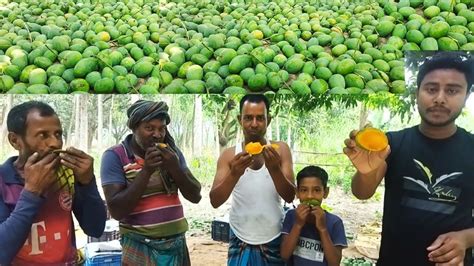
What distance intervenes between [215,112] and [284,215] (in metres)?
0.58

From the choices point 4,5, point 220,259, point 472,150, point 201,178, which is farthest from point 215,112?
point 4,5

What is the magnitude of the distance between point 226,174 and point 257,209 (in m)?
0.20

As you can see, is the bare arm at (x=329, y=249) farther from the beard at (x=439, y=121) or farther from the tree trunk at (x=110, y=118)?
the tree trunk at (x=110, y=118)

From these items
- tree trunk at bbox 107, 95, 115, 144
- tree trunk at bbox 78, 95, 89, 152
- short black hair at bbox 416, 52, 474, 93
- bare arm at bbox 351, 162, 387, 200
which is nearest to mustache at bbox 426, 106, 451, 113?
short black hair at bbox 416, 52, 474, 93

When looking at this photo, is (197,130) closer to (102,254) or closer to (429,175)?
(102,254)

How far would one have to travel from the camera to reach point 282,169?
1990mm

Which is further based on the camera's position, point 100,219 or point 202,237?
point 202,237

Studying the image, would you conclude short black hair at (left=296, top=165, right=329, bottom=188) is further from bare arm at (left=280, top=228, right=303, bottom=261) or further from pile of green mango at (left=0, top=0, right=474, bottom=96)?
pile of green mango at (left=0, top=0, right=474, bottom=96)

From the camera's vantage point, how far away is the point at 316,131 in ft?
7.16

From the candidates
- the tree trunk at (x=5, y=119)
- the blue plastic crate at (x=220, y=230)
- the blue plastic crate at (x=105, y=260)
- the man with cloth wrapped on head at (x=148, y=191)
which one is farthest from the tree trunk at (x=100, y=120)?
the blue plastic crate at (x=220, y=230)

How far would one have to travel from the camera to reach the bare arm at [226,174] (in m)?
1.80

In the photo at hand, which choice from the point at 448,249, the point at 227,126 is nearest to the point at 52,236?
the point at 227,126

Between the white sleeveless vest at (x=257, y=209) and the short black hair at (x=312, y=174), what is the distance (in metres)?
0.12

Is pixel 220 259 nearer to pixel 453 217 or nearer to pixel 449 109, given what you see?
pixel 453 217
